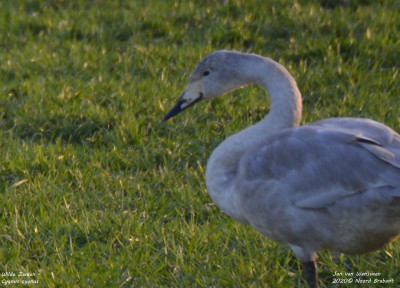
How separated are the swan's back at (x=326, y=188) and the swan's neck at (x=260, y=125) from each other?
129 mm

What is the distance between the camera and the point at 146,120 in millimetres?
5438

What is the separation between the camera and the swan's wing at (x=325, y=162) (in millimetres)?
3254

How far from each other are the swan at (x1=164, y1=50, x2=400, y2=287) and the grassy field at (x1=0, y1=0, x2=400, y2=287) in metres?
0.35

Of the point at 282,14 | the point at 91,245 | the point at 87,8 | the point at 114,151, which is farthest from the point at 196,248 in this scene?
the point at 87,8

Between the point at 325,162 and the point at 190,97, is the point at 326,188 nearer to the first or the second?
the point at 325,162

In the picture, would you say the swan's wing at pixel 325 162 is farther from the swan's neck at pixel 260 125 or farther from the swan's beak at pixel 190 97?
the swan's beak at pixel 190 97

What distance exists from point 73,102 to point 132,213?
5.41ft

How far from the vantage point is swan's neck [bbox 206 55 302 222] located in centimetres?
361

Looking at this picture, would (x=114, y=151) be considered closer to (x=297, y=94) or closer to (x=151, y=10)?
(x=297, y=94)

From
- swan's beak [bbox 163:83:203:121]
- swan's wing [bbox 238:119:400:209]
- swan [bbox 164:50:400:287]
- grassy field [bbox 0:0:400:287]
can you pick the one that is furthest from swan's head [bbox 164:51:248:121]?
grassy field [bbox 0:0:400:287]

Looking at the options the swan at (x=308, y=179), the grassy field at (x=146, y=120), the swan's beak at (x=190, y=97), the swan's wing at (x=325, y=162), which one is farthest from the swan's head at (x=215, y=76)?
the grassy field at (x=146, y=120)

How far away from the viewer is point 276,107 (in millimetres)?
3654

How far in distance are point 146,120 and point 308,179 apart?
2.30 meters

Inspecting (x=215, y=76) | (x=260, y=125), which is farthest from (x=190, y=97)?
(x=260, y=125)
